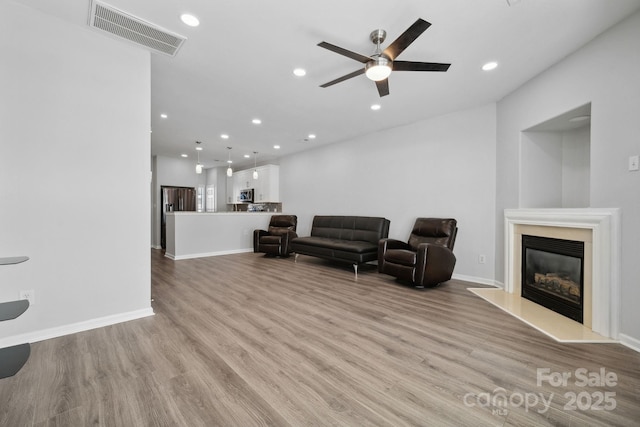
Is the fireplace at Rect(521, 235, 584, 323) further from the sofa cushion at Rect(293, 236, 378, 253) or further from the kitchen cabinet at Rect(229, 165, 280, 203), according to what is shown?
the kitchen cabinet at Rect(229, 165, 280, 203)

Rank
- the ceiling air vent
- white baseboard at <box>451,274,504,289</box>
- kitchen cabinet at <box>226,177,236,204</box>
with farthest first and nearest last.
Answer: kitchen cabinet at <box>226,177,236,204</box>, white baseboard at <box>451,274,504,289</box>, the ceiling air vent

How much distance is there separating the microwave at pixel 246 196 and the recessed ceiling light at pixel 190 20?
20.2 feet

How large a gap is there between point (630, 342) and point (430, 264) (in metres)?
1.79

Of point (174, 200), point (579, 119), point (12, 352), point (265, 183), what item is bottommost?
point (12, 352)

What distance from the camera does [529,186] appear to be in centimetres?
336

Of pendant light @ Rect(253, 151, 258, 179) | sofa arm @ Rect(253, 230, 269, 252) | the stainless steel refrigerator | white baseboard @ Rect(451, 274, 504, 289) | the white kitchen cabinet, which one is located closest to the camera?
white baseboard @ Rect(451, 274, 504, 289)

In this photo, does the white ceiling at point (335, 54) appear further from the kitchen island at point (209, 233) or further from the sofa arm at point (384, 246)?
the kitchen island at point (209, 233)

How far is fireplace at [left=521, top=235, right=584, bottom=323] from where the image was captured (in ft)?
8.41

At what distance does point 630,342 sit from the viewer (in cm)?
206

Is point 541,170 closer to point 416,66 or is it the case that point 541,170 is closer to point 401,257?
point 401,257

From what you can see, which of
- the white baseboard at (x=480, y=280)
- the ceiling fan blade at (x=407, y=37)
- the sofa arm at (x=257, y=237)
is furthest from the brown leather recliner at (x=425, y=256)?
the sofa arm at (x=257, y=237)

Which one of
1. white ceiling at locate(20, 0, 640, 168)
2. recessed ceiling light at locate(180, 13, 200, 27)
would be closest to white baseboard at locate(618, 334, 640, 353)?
white ceiling at locate(20, 0, 640, 168)

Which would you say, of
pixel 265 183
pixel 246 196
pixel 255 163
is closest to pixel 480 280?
pixel 265 183

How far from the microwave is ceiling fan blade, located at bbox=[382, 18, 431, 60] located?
672cm
